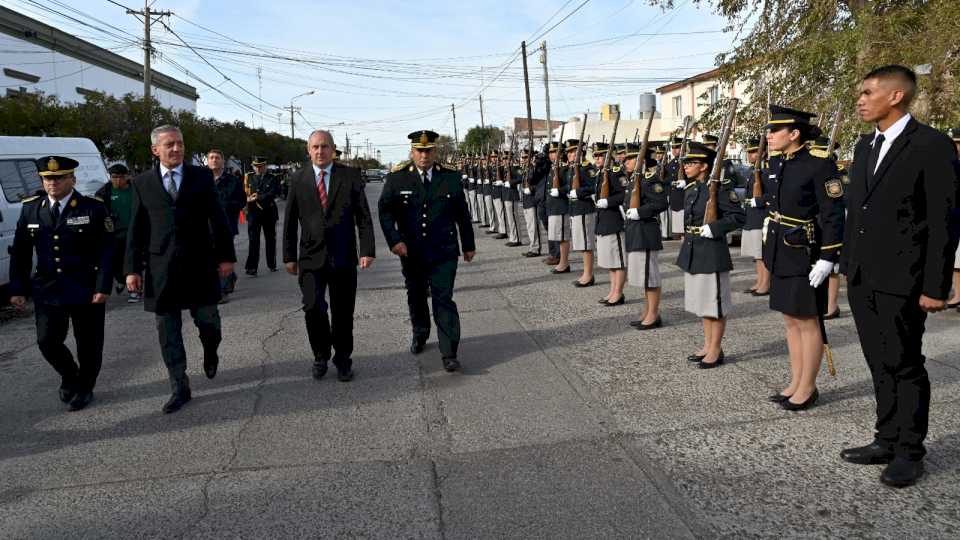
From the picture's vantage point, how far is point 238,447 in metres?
4.76

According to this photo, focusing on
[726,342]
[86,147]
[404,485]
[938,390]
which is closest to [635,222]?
[726,342]

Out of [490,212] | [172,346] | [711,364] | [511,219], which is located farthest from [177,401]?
[490,212]

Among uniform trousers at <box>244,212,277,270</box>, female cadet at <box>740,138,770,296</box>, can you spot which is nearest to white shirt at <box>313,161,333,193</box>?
female cadet at <box>740,138,770,296</box>

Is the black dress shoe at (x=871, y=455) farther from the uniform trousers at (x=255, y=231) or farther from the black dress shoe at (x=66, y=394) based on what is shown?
the uniform trousers at (x=255, y=231)

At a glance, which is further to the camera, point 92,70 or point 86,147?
point 92,70

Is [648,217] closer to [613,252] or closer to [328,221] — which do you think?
[613,252]

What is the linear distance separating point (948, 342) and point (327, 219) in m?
5.38

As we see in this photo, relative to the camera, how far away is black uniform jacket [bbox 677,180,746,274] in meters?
6.20

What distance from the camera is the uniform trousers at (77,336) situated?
5.69 metres

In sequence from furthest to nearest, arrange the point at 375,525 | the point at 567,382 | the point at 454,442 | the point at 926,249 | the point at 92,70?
the point at 92,70, the point at 567,382, the point at 454,442, the point at 926,249, the point at 375,525

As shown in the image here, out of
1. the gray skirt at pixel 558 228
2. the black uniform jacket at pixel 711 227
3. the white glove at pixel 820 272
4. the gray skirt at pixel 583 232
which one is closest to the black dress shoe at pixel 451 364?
the black uniform jacket at pixel 711 227

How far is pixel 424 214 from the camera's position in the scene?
6.53 metres

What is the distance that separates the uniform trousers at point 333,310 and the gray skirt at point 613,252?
12.0ft

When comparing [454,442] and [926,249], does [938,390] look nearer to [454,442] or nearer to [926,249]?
[926,249]
